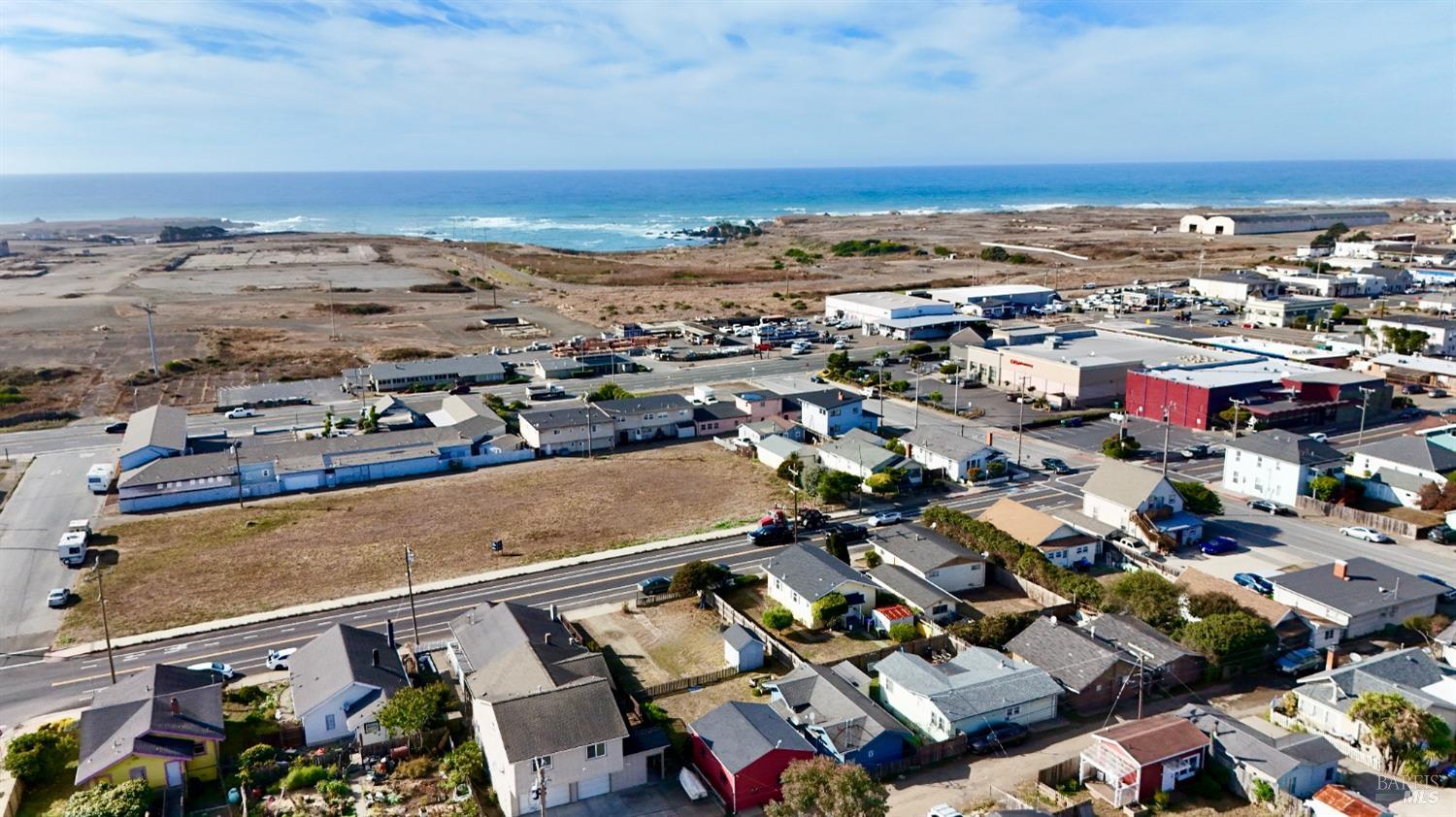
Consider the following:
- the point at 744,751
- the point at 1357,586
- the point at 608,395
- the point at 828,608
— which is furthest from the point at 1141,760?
the point at 608,395

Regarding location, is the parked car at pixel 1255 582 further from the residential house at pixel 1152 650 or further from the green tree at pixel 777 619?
the green tree at pixel 777 619

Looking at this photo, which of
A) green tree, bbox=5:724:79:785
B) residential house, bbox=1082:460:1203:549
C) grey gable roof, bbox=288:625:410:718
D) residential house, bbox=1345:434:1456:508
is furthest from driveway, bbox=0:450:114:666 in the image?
residential house, bbox=1345:434:1456:508

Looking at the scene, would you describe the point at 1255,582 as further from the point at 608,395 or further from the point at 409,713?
the point at 608,395

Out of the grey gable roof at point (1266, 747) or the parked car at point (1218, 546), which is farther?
the parked car at point (1218, 546)

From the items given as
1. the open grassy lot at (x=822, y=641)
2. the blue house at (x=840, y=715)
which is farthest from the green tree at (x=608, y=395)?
the blue house at (x=840, y=715)

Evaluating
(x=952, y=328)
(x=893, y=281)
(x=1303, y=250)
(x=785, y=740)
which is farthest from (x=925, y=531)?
(x=1303, y=250)

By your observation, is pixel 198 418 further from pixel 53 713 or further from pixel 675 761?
pixel 675 761

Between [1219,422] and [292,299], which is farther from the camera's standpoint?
[292,299]
